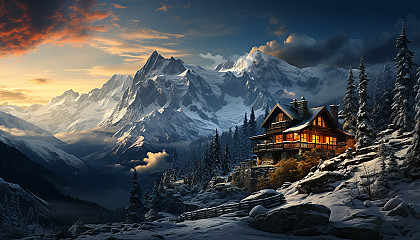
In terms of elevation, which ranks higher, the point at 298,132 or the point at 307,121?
the point at 307,121

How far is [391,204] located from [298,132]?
1142 inches

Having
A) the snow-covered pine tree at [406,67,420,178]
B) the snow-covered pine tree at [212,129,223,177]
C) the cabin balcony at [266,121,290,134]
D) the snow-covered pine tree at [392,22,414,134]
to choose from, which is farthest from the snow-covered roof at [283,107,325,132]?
the snow-covered pine tree at [212,129,223,177]

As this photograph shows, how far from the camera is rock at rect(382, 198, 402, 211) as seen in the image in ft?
53.1

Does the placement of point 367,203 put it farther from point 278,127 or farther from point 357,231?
point 278,127

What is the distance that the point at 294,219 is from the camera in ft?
54.0

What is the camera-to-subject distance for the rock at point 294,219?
52.4 feet

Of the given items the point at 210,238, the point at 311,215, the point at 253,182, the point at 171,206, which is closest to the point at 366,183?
the point at 311,215

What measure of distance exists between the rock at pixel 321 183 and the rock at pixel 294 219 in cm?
578

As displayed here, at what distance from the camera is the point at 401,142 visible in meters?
24.5

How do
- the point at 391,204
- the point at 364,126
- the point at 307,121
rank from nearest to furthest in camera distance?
the point at 391,204 < the point at 364,126 < the point at 307,121

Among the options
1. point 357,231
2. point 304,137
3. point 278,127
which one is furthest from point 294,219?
point 278,127

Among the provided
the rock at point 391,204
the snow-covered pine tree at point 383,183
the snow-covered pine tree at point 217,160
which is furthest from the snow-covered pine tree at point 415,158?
the snow-covered pine tree at point 217,160

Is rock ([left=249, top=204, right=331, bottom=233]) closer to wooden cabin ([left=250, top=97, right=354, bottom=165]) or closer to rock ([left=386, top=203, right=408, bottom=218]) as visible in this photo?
rock ([left=386, top=203, right=408, bottom=218])

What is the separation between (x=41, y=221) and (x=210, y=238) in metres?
172
